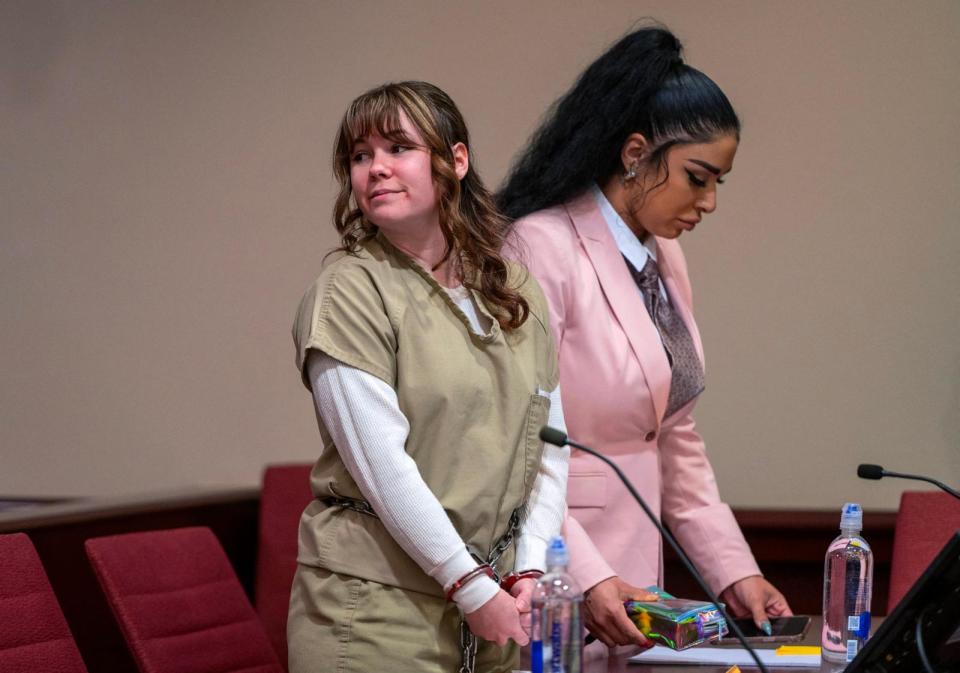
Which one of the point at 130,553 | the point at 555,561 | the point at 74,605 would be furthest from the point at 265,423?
the point at 555,561

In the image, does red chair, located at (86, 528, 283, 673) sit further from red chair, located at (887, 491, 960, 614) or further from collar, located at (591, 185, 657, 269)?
→ red chair, located at (887, 491, 960, 614)

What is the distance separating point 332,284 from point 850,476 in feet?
7.45

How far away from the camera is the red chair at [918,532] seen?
2680 millimetres

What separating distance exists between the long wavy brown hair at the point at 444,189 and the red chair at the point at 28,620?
864 millimetres

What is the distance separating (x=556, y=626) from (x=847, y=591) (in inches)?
33.9

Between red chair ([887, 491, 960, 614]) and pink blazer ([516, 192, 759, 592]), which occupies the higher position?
pink blazer ([516, 192, 759, 592])

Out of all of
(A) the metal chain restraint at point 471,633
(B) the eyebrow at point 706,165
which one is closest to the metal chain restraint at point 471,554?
(A) the metal chain restraint at point 471,633

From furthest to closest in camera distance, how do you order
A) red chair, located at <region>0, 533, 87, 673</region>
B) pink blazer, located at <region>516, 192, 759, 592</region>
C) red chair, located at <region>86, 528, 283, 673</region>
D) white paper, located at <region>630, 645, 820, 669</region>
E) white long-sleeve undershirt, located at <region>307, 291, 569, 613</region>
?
red chair, located at <region>86, 528, 283, 673</region> < pink blazer, located at <region>516, 192, 759, 592</region> < red chair, located at <region>0, 533, 87, 673</region> < white paper, located at <region>630, 645, 820, 669</region> < white long-sleeve undershirt, located at <region>307, 291, 569, 613</region>

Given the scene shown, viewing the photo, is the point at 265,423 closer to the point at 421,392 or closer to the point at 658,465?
the point at 658,465

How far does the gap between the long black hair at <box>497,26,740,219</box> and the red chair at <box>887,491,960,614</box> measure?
3.20 ft

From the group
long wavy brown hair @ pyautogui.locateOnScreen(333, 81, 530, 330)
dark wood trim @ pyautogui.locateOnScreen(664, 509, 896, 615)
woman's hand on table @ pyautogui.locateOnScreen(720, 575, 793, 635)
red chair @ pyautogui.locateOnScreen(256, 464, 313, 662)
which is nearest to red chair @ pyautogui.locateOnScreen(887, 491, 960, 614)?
woman's hand on table @ pyautogui.locateOnScreen(720, 575, 793, 635)

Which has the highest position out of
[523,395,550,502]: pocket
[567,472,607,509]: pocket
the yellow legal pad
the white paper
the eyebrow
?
the eyebrow

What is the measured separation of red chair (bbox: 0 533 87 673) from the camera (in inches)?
84.2

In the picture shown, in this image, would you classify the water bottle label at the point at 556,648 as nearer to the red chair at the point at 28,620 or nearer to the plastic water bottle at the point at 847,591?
the plastic water bottle at the point at 847,591
